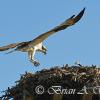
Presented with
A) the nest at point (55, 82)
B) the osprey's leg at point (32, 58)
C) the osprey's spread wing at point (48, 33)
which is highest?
the osprey's spread wing at point (48, 33)

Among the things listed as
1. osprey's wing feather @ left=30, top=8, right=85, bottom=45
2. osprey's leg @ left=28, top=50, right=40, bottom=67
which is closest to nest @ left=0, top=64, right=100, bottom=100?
osprey's leg @ left=28, top=50, right=40, bottom=67

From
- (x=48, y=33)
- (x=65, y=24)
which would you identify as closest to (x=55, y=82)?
(x=48, y=33)

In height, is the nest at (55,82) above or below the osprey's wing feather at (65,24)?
below

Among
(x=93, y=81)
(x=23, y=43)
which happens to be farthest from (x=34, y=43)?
(x=93, y=81)

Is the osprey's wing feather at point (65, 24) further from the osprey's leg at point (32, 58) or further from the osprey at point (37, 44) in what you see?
the osprey's leg at point (32, 58)

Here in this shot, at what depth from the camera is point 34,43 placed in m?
22.1

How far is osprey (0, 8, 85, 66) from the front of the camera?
68.4ft

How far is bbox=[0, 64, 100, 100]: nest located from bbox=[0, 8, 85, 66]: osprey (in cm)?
64

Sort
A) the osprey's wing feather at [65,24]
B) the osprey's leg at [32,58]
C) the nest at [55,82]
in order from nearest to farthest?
the osprey's wing feather at [65,24], the nest at [55,82], the osprey's leg at [32,58]

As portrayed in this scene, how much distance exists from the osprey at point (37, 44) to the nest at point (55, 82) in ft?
2.10

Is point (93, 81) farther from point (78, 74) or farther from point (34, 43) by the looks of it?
point (34, 43)

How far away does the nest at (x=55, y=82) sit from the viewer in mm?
21219

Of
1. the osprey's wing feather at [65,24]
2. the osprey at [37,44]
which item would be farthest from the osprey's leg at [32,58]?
the osprey's wing feather at [65,24]

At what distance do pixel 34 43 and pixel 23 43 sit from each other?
28 cm
